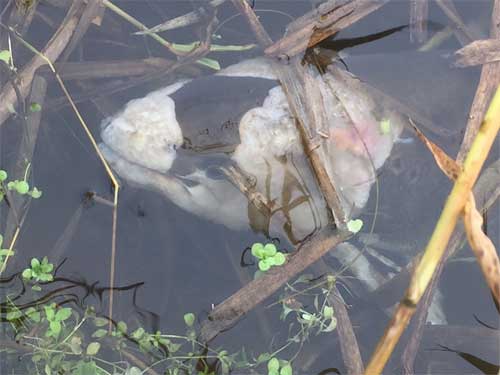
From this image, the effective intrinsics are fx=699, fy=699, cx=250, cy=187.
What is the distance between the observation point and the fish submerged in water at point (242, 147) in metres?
1.98

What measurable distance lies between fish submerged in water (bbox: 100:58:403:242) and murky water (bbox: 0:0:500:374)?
0.05 metres

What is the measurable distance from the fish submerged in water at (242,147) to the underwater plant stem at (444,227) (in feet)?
2.15

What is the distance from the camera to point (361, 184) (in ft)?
6.80

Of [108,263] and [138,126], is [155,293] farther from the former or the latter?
[138,126]

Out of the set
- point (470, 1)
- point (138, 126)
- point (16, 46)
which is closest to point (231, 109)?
point (138, 126)

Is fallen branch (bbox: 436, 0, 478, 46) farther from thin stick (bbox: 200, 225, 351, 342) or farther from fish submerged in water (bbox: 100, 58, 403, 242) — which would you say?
thin stick (bbox: 200, 225, 351, 342)

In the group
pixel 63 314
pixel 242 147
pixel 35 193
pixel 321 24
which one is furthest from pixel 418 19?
pixel 63 314

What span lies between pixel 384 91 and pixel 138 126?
75cm

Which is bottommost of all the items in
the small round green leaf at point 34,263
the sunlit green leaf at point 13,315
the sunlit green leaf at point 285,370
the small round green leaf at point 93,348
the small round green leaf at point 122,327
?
the sunlit green leaf at point 285,370

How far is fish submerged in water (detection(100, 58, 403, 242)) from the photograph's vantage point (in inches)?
78.0

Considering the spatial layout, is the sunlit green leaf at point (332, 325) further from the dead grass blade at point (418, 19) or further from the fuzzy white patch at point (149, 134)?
the dead grass blade at point (418, 19)

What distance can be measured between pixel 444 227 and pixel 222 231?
0.95 meters

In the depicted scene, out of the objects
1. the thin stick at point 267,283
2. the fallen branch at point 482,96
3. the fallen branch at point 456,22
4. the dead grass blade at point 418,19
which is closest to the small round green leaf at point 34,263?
the thin stick at point 267,283

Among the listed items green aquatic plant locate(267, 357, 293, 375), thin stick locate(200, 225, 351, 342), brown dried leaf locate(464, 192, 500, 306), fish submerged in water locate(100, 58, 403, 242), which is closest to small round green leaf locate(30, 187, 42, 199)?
fish submerged in water locate(100, 58, 403, 242)
